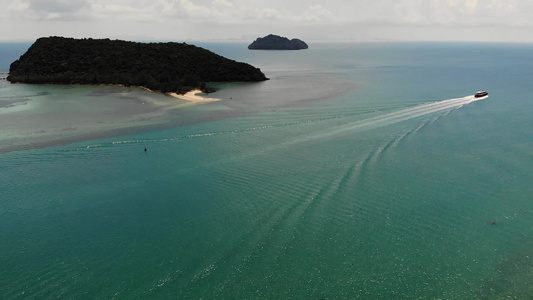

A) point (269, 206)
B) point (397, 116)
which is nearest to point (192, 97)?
point (397, 116)

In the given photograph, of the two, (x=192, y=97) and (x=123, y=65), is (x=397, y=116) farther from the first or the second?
(x=123, y=65)

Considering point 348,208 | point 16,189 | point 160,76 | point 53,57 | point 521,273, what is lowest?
point 521,273

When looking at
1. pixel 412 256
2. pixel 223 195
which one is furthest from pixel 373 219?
pixel 223 195

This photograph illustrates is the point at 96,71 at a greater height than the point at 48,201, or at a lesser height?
greater

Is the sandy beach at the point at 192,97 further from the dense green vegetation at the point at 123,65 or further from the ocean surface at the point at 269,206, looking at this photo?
the ocean surface at the point at 269,206

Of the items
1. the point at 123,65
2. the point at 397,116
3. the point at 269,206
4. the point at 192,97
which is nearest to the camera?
the point at 269,206

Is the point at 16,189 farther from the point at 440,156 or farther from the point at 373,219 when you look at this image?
the point at 440,156

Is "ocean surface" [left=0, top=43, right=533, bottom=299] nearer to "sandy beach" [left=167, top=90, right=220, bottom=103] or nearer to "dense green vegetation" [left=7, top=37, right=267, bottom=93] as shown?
"sandy beach" [left=167, top=90, right=220, bottom=103]

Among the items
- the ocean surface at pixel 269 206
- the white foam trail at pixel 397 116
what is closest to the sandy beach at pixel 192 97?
the ocean surface at pixel 269 206
